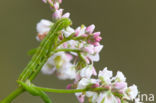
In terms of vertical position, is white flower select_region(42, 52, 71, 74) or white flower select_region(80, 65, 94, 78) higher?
white flower select_region(42, 52, 71, 74)

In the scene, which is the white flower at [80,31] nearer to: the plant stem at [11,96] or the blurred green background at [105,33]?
the plant stem at [11,96]

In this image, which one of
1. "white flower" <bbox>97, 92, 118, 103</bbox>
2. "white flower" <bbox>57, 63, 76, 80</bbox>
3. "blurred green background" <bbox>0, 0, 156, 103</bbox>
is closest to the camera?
"white flower" <bbox>97, 92, 118, 103</bbox>

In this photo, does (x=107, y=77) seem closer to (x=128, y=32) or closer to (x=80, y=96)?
(x=80, y=96)

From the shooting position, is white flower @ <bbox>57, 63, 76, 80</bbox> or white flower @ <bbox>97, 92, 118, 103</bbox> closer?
white flower @ <bbox>97, 92, 118, 103</bbox>

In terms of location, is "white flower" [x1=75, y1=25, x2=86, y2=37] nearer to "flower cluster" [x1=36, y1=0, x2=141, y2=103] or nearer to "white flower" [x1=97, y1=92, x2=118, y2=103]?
"flower cluster" [x1=36, y1=0, x2=141, y2=103]

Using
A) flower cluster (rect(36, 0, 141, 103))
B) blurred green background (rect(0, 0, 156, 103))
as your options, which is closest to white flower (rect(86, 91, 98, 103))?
flower cluster (rect(36, 0, 141, 103))

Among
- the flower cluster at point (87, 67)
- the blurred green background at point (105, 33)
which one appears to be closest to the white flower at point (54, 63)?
the flower cluster at point (87, 67)
